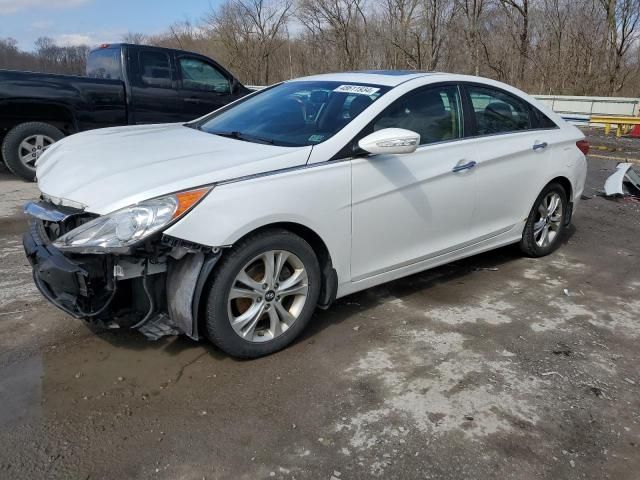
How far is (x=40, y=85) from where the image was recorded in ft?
24.0

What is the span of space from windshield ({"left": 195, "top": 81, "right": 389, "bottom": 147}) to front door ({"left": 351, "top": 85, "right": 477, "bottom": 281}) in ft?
0.76

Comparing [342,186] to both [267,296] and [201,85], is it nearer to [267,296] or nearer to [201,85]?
[267,296]

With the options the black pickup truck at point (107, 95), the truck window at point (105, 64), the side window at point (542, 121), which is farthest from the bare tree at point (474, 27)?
the side window at point (542, 121)

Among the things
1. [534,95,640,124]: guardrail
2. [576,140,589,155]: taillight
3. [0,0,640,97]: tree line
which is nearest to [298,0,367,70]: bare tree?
[0,0,640,97]: tree line

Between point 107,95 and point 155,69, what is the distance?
3.03 ft

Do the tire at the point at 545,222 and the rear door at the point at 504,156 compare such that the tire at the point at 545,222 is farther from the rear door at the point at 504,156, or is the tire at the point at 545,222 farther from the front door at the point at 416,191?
the front door at the point at 416,191

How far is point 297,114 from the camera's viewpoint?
3797 millimetres

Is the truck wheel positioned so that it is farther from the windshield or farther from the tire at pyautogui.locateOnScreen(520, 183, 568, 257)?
the tire at pyautogui.locateOnScreen(520, 183, 568, 257)

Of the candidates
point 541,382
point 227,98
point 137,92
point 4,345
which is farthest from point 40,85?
point 541,382

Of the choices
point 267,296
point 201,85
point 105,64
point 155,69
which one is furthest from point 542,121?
point 105,64

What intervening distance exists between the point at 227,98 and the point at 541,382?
7291 millimetres

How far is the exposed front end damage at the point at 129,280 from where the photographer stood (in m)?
2.72

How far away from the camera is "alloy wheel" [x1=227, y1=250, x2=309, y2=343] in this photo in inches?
120

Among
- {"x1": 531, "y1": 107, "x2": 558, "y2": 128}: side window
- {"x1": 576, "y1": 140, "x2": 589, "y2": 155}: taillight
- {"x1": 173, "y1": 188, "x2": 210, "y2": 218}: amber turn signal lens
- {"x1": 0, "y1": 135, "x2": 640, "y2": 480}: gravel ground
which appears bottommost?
{"x1": 0, "y1": 135, "x2": 640, "y2": 480}: gravel ground
